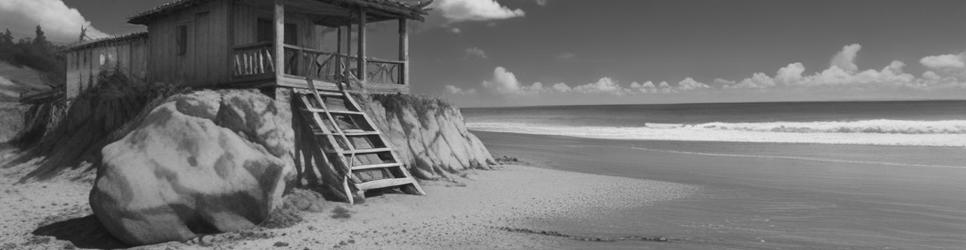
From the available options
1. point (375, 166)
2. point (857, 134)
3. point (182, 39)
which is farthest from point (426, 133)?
point (857, 134)

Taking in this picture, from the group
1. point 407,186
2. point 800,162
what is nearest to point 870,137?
point 800,162

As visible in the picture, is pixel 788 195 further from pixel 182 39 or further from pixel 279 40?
pixel 182 39

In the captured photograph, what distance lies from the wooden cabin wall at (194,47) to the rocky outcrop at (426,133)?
11.8 feet

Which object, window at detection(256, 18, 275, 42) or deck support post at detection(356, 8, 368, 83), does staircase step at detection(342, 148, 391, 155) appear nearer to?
deck support post at detection(356, 8, 368, 83)

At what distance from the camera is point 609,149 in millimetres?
26000

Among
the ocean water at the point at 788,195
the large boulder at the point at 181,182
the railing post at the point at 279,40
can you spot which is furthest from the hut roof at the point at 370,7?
the ocean water at the point at 788,195

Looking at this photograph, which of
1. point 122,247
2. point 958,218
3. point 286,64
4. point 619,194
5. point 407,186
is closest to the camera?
point 122,247

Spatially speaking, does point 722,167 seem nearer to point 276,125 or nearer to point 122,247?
point 276,125

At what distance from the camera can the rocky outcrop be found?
13.2 meters

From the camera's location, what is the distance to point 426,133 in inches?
562

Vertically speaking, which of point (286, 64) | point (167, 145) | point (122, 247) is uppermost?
point (286, 64)

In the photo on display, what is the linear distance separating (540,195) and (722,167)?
8.73 metres

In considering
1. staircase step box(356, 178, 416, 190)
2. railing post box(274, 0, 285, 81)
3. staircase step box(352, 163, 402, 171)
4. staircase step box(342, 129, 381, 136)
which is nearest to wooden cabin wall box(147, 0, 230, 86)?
railing post box(274, 0, 285, 81)

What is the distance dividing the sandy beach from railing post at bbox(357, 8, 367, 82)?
3.43m
